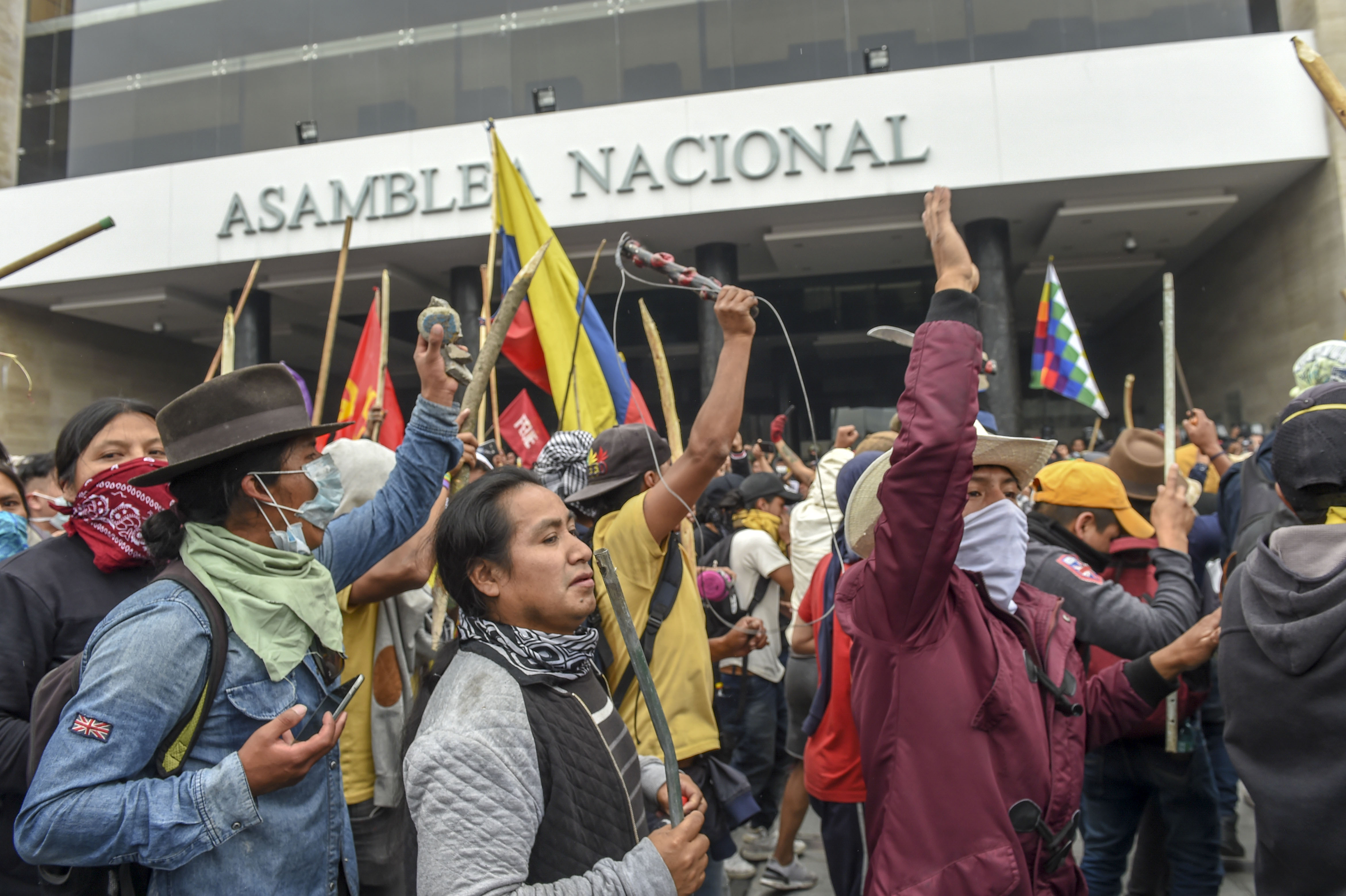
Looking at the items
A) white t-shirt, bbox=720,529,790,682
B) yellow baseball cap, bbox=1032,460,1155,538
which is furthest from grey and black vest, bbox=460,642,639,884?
white t-shirt, bbox=720,529,790,682

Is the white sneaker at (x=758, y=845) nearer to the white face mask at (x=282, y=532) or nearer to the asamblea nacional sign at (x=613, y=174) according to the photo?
the white face mask at (x=282, y=532)

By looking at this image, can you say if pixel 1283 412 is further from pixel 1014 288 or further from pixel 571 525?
pixel 1014 288

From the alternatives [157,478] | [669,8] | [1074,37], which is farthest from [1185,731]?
[669,8]

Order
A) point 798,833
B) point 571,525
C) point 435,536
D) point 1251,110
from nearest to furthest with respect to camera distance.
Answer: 1. point 435,536
2. point 571,525
3. point 798,833
4. point 1251,110

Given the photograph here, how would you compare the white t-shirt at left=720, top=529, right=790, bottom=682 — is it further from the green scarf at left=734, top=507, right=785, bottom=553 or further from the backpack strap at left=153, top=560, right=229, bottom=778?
the backpack strap at left=153, top=560, right=229, bottom=778

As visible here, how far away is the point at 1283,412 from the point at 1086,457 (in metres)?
3.01

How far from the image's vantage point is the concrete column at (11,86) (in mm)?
16766

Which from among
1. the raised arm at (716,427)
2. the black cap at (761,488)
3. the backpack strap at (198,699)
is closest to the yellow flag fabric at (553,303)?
the black cap at (761,488)

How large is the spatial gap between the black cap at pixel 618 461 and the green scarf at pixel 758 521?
2.80m

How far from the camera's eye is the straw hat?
6.83 feet

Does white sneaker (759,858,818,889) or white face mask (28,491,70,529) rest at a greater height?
white face mask (28,491,70,529)

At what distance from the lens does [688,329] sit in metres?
18.3

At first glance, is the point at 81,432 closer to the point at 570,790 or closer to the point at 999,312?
the point at 570,790

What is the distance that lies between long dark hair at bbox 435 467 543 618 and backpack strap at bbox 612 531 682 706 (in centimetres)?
76
